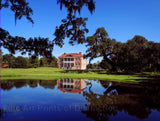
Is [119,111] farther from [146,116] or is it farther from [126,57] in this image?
[126,57]

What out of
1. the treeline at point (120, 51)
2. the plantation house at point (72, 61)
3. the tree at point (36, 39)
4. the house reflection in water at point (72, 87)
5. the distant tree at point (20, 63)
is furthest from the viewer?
the distant tree at point (20, 63)

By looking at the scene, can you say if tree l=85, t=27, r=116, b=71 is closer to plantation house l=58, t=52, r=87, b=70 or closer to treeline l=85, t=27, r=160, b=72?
treeline l=85, t=27, r=160, b=72

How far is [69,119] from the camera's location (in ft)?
16.1

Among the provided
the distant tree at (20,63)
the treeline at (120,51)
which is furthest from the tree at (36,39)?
the distant tree at (20,63)

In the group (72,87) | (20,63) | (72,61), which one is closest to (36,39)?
(72,87)

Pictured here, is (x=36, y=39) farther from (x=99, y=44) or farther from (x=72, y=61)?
(x=72, y=61)

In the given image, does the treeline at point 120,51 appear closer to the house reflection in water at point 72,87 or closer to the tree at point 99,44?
the tree at point 99,44

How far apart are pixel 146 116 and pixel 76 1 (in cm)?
600

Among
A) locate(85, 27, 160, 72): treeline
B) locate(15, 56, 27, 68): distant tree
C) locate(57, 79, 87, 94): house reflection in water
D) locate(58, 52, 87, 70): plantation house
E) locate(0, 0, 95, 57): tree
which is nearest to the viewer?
locate(0, 0, 95, 57): tree

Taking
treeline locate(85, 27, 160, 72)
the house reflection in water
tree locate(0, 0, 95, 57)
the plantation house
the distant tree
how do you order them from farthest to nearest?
the distant tree
the plantation house
treeline locate(85, 27, 160, 72)
the house reflection in water
tree locate(0, 0, 95, 57)

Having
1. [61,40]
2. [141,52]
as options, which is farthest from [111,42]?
[61,40]

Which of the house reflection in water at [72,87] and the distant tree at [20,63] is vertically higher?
the distant tree at [20,63]

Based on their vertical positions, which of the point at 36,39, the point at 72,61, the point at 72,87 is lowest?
the point at 72,87

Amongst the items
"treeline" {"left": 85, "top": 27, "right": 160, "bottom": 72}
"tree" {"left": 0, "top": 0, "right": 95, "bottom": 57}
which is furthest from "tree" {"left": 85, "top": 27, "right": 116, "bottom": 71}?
"tree" {"left": 0, "top": 0, "right": 95, "bottom": 57}
